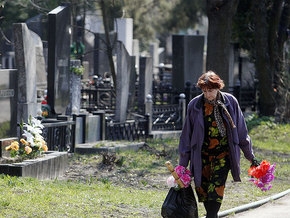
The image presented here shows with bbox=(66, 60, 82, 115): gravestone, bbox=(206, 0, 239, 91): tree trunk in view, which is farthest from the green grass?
bbox=(206, 0, 239, 91): tree trunk

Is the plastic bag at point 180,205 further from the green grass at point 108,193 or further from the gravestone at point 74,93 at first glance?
the gravestone at point 74,93

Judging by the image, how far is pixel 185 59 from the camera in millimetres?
24969

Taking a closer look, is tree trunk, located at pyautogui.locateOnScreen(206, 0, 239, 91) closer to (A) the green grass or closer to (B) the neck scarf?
(A) the green grass

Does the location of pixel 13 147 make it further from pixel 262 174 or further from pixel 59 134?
pixel 262 174

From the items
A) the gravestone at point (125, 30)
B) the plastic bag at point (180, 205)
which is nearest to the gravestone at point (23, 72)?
the plastic bag at point (180, 205)

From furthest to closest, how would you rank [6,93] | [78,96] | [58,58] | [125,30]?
[125,30] → [78,96] → [58,58] → [6,93]

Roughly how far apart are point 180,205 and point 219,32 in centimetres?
1243

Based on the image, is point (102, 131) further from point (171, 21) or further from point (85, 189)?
point (171, 21)

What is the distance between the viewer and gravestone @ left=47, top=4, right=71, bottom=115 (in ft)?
57.0

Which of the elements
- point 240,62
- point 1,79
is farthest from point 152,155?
point 240,62

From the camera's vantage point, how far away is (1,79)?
43.0 feet

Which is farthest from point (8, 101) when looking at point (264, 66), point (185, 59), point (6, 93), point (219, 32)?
point (264, 66)

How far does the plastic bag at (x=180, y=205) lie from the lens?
823 cm

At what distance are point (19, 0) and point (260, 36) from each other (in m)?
7.06
